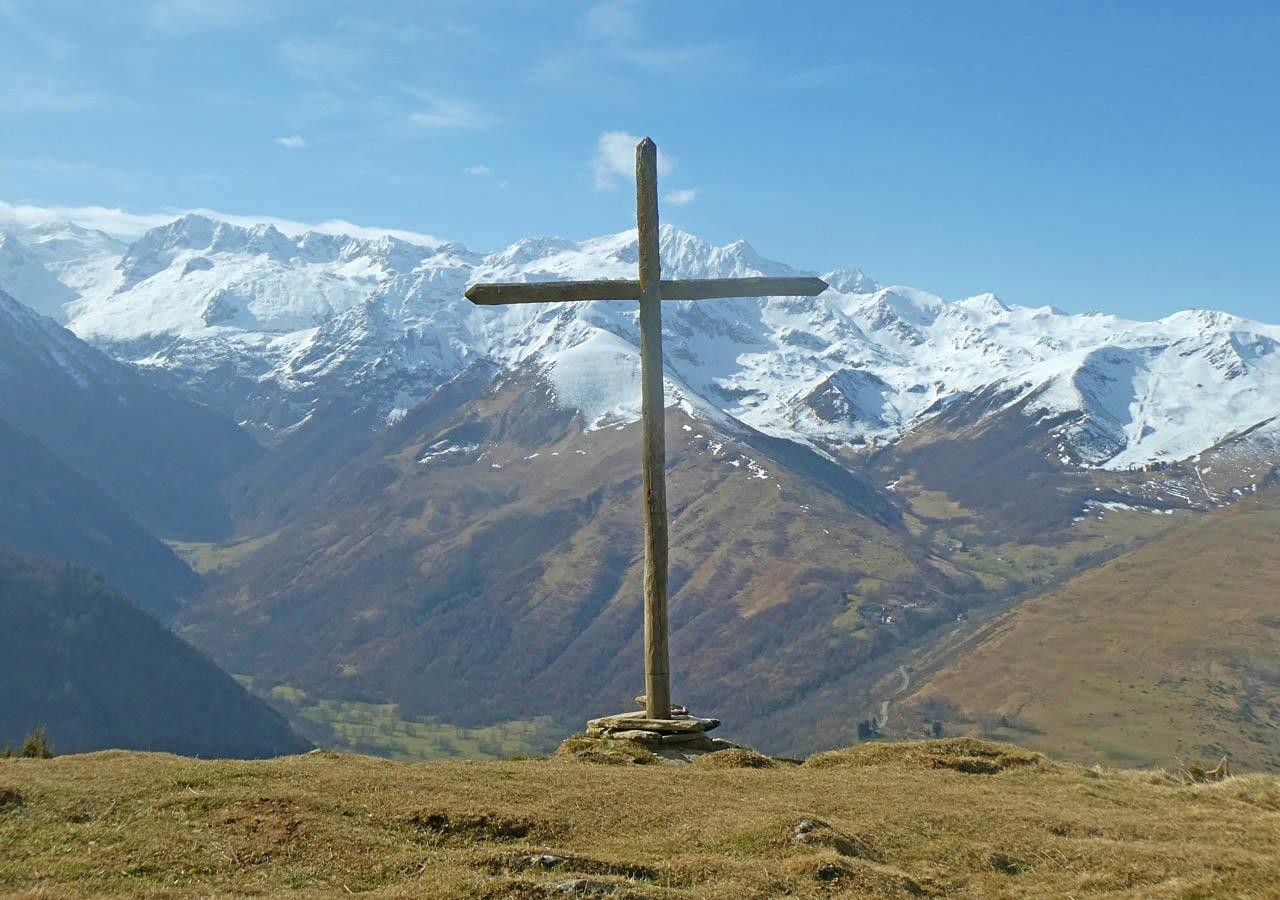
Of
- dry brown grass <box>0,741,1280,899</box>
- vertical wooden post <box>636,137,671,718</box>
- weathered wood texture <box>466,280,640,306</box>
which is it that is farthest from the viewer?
weathered wood texture <box>466,280,640,306</box>

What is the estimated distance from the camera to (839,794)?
24188 millimetres

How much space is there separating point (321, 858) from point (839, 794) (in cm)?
1105

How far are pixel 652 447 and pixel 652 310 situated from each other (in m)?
4.03

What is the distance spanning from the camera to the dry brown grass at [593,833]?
1702 cm

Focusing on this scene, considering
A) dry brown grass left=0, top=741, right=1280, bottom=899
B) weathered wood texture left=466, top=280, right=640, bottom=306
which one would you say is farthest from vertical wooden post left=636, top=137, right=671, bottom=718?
dry brown grass left=0, top=741, right=1280, bottom=899

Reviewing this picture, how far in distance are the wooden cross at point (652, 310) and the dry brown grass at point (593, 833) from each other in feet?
18.7

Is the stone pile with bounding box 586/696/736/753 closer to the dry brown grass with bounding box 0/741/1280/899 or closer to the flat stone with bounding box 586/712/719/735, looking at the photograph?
the flat stone with bounding box 586/712/719/735

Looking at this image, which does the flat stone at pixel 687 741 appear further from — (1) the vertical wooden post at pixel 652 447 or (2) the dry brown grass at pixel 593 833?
(2) the dry brown grass at pixel 593 833

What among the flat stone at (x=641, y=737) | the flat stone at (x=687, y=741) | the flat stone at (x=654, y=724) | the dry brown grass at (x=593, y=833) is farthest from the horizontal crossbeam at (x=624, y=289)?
the dry brown grass at (x=593, y=833)

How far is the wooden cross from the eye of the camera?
1225 inches

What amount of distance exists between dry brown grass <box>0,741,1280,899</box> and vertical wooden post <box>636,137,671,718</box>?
503cm

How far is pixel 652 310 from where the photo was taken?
107 feet

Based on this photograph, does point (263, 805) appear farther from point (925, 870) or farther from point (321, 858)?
point (925, 870)

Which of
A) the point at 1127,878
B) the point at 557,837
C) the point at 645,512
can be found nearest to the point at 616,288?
the point at 645,512
